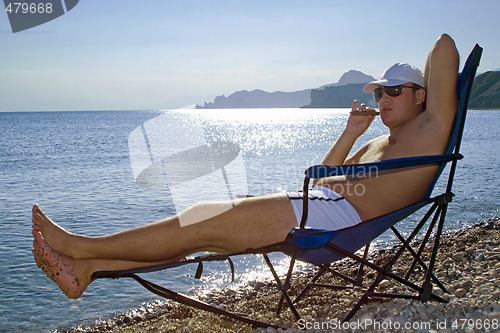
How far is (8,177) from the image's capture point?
65.8 ft

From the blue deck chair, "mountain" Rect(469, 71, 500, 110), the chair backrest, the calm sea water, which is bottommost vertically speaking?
"mountain" Rect(469, 71, 500, 110)

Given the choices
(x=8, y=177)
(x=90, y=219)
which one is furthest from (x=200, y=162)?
(x=90, y=219)

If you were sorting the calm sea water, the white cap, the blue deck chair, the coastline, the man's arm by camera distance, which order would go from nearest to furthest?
1. the blue deck chair
2. the coastline
3. the man's arm
4. the white cap
5. the calm sea water

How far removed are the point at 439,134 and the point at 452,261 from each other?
2.89 meters

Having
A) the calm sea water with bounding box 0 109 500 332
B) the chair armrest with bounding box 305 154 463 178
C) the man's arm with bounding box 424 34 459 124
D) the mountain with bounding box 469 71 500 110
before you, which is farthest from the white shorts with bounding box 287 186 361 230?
the mountain with bounding box 469 71 500 110

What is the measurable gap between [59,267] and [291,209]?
138cm

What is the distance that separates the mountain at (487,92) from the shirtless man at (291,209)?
122506 millimetres

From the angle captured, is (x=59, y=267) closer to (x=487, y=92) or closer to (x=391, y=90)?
(x=391, y=90)

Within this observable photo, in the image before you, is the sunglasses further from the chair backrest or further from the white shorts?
the white shorts

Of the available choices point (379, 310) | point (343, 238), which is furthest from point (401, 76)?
point (379, 310)

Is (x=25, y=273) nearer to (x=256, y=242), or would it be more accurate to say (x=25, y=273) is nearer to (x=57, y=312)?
(x=57, y=312)

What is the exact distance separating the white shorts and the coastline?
646mm

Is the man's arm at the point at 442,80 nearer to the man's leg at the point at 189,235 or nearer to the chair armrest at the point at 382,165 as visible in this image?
the chair armrest at the point at 382,165

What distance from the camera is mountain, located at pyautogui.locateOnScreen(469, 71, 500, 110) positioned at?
116438 mm
